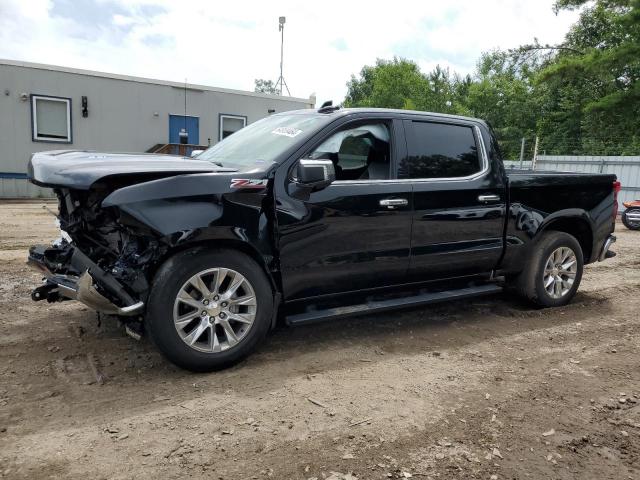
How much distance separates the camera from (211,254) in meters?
3.45

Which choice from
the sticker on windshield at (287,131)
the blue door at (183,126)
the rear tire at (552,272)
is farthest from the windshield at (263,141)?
the blue door at (183,126)

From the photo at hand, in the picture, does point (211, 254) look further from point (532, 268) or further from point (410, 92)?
point (410, 92)

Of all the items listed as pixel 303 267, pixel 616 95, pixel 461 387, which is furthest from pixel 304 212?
pixel 616 95

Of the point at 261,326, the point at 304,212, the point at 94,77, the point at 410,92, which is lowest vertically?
the point at 261,326

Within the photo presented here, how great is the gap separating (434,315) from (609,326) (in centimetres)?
159

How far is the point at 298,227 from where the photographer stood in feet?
12.3

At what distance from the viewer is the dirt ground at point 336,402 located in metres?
2.56

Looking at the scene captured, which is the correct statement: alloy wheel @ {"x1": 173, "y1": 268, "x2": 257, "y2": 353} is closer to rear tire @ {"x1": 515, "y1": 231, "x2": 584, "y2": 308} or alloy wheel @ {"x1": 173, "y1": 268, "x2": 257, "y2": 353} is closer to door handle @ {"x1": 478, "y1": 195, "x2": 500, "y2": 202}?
door handle @ {"x1": 478, "y1": 195, "x2": 500, "y2": 202}

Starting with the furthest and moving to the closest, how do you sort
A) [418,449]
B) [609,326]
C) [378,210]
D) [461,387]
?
[609,326] → [378,210] → [461,387] → [418,449]

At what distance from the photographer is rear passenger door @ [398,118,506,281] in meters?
4.38

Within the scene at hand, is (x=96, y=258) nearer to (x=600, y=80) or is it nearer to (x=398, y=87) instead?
(x=600, y=80)

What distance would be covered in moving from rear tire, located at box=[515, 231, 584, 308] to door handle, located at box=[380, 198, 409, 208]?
1717 mm

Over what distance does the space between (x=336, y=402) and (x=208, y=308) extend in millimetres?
1026

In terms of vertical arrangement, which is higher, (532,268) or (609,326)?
(532,268)
